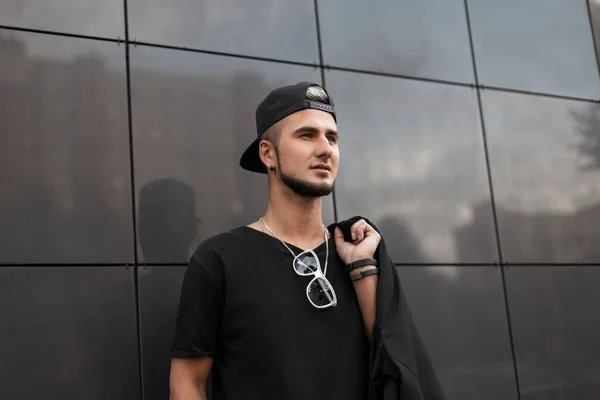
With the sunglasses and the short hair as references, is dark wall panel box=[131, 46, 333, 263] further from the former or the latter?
the sunglasses

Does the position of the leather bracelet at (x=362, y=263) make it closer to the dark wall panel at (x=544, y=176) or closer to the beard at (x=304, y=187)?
the beard at (x=304, y=187)

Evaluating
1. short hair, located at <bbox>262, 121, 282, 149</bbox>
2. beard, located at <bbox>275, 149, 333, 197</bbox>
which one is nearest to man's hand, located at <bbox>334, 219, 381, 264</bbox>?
beard, located at <bbox>275, 149, 333, 197</bbox>

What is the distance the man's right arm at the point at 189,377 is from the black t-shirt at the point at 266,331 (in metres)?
0.06

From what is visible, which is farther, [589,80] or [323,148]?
[589,80]

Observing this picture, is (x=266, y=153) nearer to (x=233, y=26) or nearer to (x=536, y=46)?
(x=233, y=26)

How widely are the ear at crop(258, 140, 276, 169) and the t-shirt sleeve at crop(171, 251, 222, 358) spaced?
58cm

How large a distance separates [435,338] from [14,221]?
8.60ft

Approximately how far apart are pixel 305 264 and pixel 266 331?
40cm

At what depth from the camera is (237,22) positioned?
4891 mm

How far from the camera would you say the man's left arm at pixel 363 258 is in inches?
144

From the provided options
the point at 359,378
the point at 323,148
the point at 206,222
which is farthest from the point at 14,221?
the point at 359,378

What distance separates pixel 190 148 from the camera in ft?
14.8

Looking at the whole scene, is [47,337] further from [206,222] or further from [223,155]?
[223,155]

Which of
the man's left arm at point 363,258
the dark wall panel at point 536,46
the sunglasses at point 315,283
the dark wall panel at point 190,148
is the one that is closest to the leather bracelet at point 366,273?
the man's left arm at point 363,258
